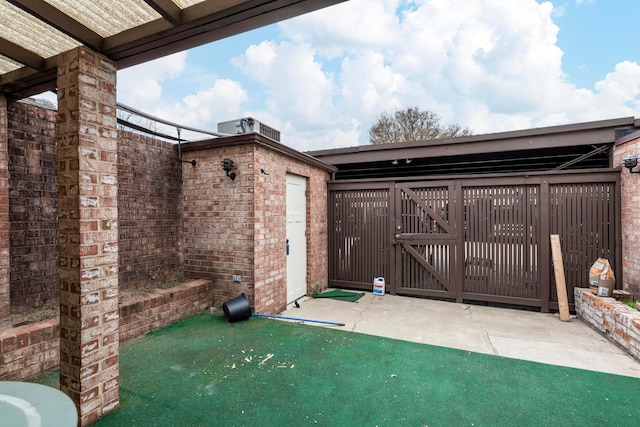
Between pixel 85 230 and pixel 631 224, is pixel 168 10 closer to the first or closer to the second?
pixel 85 230

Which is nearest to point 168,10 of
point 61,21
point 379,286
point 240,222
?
point 61,21

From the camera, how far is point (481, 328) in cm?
387

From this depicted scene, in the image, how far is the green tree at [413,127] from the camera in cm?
1433

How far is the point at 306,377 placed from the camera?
2516mm

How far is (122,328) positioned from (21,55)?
2.59 metres

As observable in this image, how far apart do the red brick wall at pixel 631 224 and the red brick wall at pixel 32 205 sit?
7252 mm

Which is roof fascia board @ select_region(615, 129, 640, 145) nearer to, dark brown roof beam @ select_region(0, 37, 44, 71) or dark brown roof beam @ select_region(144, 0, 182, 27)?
dark brown roof beam @ select_region(144, 0, 182, 27)

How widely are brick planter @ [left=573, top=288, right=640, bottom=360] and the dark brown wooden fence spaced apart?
1.40 ft

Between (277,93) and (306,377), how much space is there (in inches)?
356

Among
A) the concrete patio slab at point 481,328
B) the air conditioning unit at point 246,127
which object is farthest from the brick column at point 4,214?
the air conditioning unit at point 246,127

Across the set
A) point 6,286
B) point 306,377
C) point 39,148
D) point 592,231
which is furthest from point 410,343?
point 39,148

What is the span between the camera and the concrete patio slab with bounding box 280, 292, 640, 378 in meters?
3.02

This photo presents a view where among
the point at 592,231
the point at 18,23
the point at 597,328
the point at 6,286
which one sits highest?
the point at 18,23

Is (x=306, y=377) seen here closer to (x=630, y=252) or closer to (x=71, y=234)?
(x=71, y=234)
